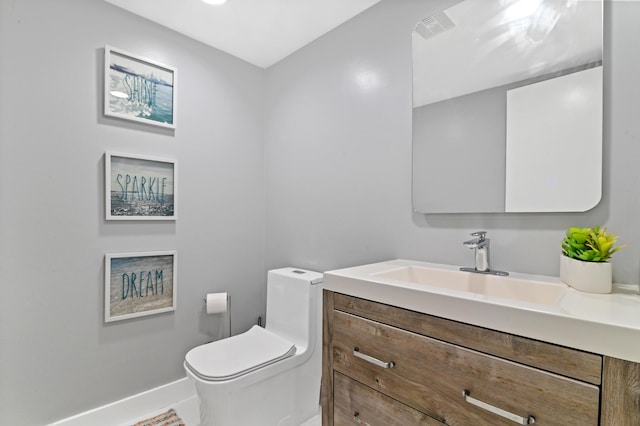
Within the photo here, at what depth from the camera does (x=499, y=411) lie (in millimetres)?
767

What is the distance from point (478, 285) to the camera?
1219mm

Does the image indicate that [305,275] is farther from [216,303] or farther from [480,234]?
[480,234]

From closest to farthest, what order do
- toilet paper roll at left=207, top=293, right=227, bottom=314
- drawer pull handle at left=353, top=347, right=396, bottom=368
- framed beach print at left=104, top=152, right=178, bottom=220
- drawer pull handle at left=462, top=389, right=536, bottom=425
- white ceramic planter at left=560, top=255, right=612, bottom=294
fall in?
drawer pull handle at left=462, top=389, right=536, bottom=425
white ceramic planter at left=560, top=255, right=612, bottom=294
drawer pull handle at left=353, top=347, right=396, bottom=368
framed beach print at left=104, top=152, right=178, bottom=220
toilet paper roll at left=207, top=293, right=227, bottom=314

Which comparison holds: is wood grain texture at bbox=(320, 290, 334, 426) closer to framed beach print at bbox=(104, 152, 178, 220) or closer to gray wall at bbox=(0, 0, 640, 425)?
gray wall at bbox=(0, 0, 640, 425)

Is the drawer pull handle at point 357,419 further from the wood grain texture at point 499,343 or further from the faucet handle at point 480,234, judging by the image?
the faucet handle at point 480,234

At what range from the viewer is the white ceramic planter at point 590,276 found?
89 cm

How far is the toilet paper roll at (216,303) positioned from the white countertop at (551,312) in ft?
4.24

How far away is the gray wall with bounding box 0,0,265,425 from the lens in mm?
1475

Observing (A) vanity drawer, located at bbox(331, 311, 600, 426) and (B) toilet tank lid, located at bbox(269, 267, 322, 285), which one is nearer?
(A) vanity drawer, located at bbox(331, 311, 600, 426)

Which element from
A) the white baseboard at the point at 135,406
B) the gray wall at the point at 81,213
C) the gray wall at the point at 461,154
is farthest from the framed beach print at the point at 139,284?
the gray wall at the point at 461,154

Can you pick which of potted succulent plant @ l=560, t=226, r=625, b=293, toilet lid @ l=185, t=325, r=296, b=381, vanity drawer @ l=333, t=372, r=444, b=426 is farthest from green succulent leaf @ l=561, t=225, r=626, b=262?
toilet lid @ l=185, t=325, r=296, b=381

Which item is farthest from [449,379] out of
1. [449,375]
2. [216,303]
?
[216,303]

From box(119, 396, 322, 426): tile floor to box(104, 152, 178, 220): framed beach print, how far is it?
1201mm

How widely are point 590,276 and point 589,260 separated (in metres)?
0.05
